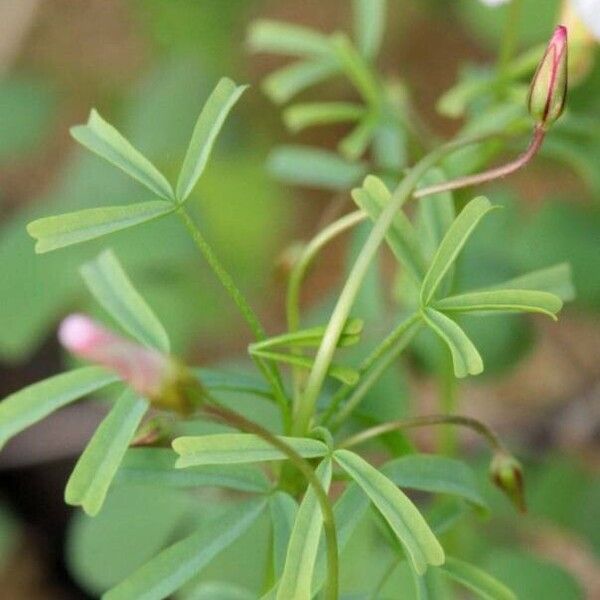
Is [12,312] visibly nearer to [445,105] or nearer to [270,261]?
[270,261]

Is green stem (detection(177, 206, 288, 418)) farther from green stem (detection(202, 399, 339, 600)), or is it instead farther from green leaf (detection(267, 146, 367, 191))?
green leaf (detection(267, 146, 367, 191))

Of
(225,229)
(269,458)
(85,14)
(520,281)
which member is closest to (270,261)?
(225,229)

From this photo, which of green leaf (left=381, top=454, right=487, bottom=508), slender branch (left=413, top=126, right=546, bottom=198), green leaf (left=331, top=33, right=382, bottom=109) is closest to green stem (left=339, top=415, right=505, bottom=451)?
green leaf (left=381, top=454, right=487, bottom=508)

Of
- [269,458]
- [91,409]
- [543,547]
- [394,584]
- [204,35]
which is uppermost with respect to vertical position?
[269,458]

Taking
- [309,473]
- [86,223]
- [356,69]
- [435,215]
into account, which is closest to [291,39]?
[356,69]

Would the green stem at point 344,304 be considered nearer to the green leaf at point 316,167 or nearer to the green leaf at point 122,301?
the green leaf at point 122,301

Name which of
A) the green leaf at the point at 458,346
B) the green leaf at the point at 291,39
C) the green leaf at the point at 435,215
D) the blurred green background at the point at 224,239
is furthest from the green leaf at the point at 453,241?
the green leaf at the point at 291,39
